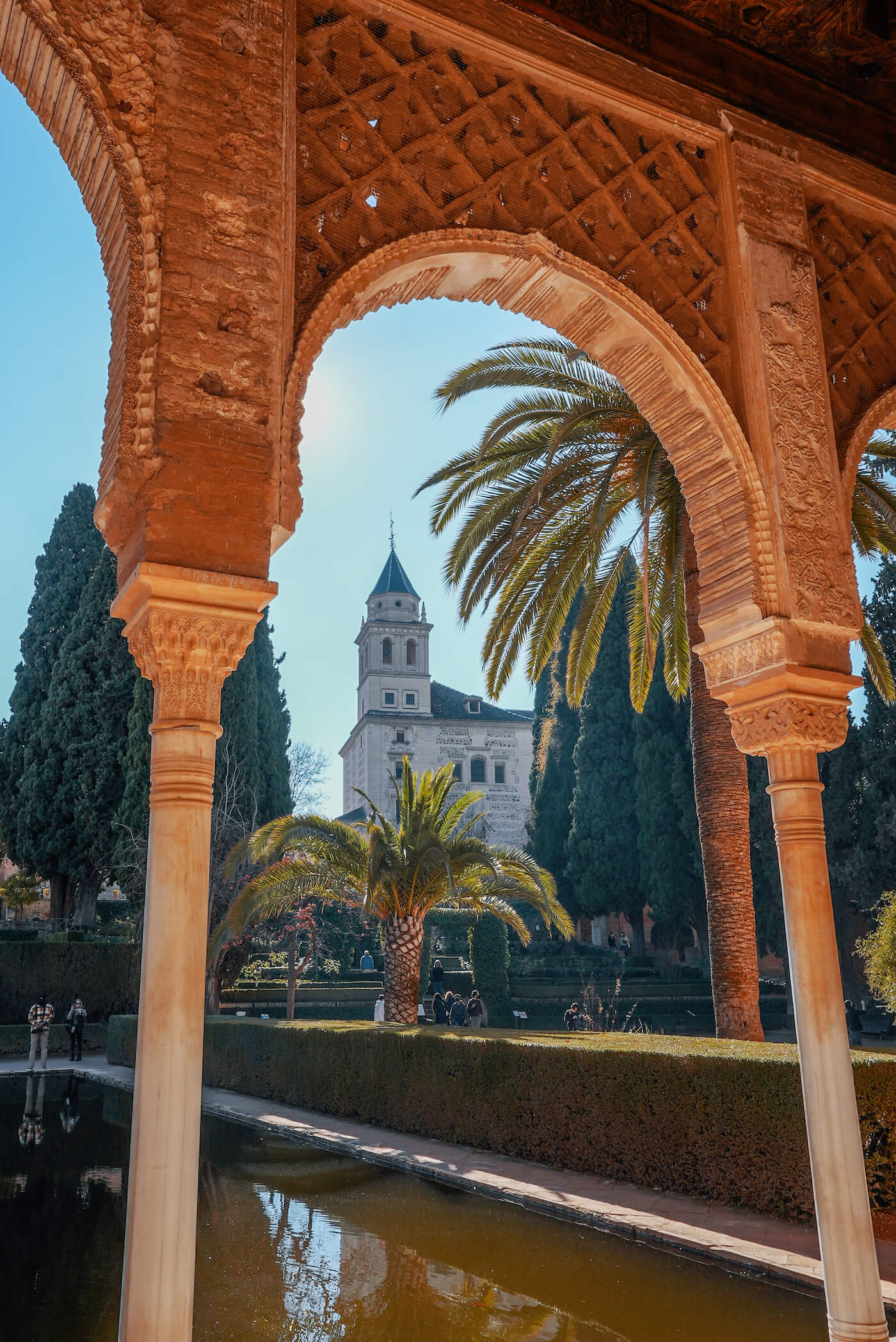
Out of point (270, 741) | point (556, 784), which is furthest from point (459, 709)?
point (270, 741)

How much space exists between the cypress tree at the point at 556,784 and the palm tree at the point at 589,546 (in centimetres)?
2109

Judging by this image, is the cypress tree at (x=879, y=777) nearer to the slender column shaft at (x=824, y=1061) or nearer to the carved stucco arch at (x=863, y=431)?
the carved stucco arch at (x=863, y=431)

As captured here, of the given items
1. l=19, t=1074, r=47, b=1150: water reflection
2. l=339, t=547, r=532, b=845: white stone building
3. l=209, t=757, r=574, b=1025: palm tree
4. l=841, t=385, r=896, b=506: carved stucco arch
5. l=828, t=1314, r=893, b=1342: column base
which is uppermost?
l=339, t=547, r=532, b=845: white stone building

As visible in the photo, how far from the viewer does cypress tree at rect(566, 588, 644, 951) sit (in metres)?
28.2

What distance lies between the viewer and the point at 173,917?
3.21 m

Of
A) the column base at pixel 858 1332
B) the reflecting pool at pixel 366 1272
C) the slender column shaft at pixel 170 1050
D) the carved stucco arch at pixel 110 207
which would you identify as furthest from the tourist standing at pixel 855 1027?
the carved stucco arch at pixel 110 207

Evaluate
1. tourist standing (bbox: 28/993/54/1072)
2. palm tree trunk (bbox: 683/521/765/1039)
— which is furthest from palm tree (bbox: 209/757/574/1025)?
tourist standing (bbox: 28/993/54/1072)

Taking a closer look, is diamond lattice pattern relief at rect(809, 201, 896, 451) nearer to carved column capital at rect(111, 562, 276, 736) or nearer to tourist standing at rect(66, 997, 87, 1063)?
carved column capital at rect(111, 562, 276, 736)

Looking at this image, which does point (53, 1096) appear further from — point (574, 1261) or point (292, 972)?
point (574, 1261)

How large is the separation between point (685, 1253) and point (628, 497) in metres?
6.13

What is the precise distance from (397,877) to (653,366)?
820 cm

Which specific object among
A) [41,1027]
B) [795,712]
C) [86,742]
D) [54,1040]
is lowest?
[54,1040]

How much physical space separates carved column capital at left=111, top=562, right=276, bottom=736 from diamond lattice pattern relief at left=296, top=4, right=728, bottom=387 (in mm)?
1183

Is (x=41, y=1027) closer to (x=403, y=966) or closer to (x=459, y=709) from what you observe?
(x=403, y=966)
